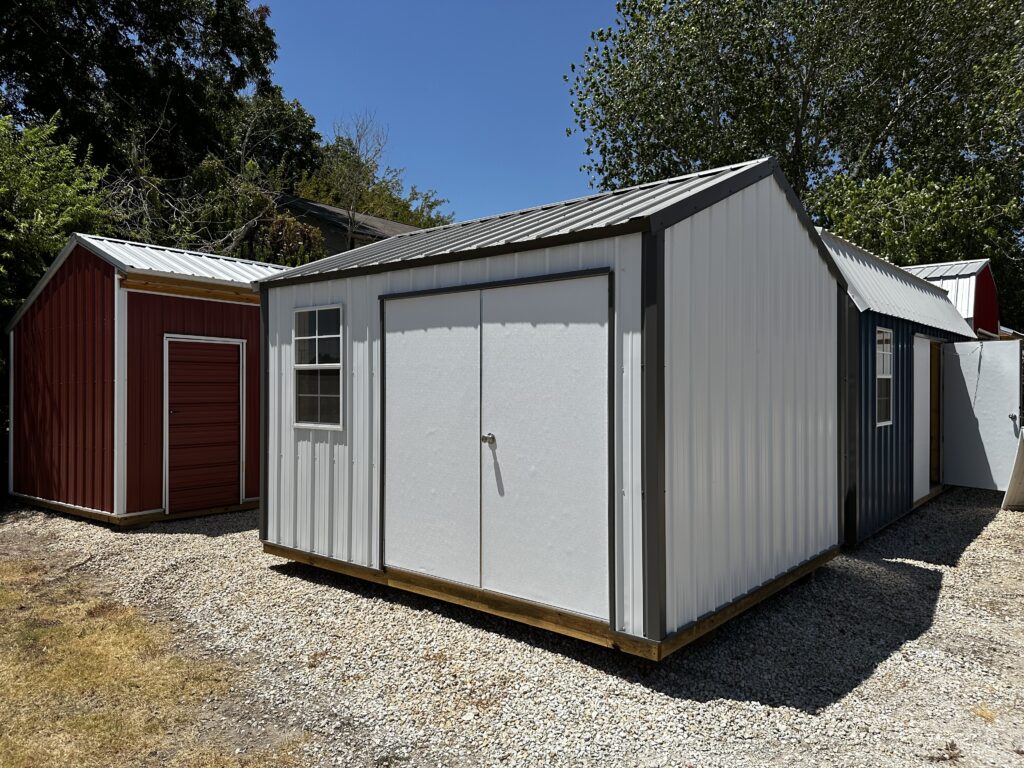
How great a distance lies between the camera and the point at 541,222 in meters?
4.48

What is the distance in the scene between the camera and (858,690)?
3324mm

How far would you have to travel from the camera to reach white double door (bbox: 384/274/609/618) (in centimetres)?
362

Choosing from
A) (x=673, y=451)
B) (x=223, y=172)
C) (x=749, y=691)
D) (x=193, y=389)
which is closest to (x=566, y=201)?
(x=673, y=451)

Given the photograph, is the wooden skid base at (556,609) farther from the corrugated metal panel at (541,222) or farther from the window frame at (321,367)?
the corrugated metal panel at (541,222)

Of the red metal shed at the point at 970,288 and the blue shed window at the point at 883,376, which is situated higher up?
the red metal shed at the point at 970,288

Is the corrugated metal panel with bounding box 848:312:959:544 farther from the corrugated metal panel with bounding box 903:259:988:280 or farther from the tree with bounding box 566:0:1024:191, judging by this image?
the tree with bounding box 566:0:1024:191

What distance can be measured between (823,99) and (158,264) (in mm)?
18934

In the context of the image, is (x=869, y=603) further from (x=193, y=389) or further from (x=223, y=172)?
(x=223, y=172)

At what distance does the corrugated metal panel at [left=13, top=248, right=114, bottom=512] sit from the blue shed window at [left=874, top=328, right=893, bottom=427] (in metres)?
7.74

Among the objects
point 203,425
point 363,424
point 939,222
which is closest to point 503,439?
point 363,424

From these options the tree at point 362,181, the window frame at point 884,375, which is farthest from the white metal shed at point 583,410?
the tree at point 362,181

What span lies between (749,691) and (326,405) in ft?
11.5

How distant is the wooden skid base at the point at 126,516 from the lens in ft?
22.6

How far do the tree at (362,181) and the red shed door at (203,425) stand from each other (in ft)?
38.9
